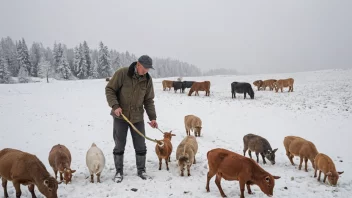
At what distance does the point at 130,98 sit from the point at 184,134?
303 inches

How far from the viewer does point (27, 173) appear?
16.6ft

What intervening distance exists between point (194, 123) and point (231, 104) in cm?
988

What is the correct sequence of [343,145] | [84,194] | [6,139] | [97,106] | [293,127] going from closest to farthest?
[84,194]
[6,139]
[343,145]
[293,127]
[97,106]

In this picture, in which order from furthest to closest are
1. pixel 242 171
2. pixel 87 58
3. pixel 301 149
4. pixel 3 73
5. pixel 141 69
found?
pixel 87 58 → pixel 3 73 → pixel 301 149 → pixel 141 69 → pixel 242 171

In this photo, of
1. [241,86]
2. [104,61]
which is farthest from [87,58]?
[241,86]

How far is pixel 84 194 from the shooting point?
5699 mm

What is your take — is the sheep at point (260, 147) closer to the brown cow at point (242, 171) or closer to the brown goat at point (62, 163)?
the brown cow at point (242, 171)

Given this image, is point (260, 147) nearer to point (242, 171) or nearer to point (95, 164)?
Result: point (242, 171)

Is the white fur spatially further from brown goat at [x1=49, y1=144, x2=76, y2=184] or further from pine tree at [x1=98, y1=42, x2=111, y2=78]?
pine tree at [x1=98, y1=42, x2=111, y2=78]

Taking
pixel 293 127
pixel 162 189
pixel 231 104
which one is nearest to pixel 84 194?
pixel 162 189

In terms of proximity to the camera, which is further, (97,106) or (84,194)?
(97,106)

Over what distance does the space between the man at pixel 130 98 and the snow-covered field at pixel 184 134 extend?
883 millimetres

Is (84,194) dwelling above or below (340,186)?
above

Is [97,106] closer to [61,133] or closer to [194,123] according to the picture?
[61,133]
